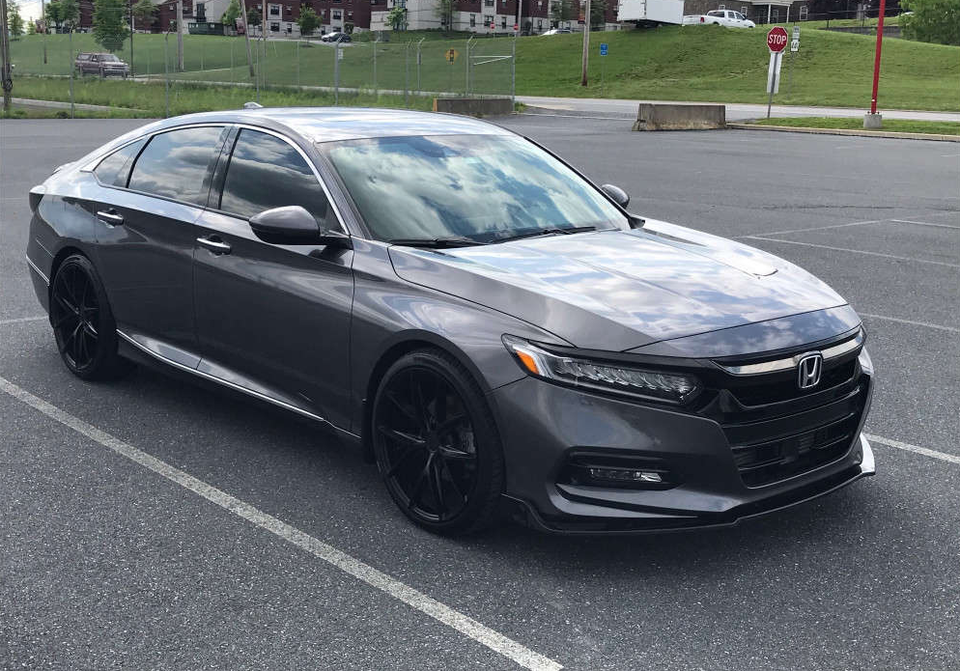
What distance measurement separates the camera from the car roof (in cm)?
523

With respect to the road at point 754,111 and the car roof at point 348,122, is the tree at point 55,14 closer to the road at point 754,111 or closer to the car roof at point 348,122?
the road at point 754,111

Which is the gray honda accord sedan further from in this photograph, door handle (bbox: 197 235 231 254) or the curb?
the curb

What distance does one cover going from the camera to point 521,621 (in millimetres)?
3646

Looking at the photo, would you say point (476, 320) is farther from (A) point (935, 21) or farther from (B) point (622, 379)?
(A) point (935, 21)

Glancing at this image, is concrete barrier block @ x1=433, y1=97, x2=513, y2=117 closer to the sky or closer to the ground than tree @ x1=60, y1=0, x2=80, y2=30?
closer to the ground

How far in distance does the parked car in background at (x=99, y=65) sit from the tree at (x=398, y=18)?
2538 inches

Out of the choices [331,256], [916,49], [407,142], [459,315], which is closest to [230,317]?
[331,256]

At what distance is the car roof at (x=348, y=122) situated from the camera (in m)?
5.23

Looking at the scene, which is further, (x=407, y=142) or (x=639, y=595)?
(x=407, y=142)

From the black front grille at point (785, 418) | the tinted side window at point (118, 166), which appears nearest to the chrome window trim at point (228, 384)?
the tinted side window at point (118, 166)

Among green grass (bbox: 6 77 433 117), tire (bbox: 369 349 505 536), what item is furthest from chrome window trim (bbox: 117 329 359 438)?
green grass (bbox: 6 77 433 117)

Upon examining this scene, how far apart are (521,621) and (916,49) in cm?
6770

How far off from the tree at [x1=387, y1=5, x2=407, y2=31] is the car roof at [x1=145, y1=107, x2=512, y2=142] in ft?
418

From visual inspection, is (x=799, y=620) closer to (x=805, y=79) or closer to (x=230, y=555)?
(x=230, y=555)
